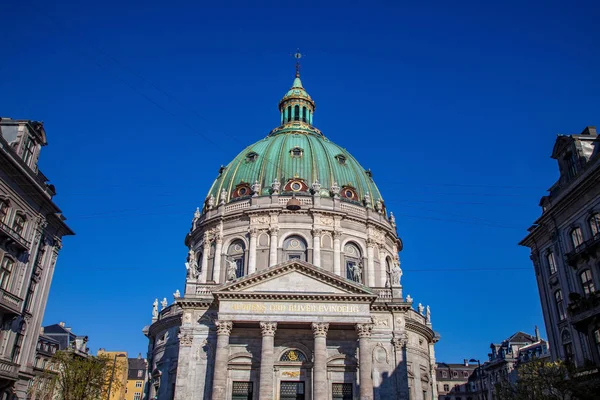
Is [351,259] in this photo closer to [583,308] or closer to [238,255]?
[238,255]

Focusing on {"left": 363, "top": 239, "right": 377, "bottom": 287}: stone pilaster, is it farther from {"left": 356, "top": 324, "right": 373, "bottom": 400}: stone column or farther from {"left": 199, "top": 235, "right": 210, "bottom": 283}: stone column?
{"left": 199, "top": 235, "right": 210, "bottom": 283}: stone column

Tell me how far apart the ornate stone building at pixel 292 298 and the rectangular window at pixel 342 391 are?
75 mm

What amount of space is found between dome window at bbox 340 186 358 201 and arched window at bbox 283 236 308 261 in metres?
7.32

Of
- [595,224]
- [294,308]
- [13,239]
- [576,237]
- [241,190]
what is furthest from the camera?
[241,190]

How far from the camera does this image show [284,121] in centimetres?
6888

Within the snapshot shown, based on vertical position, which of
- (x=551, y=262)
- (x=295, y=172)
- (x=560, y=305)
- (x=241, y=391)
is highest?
(x=295, y=172)

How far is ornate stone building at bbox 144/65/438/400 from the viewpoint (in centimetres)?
3922

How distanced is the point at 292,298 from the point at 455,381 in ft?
198

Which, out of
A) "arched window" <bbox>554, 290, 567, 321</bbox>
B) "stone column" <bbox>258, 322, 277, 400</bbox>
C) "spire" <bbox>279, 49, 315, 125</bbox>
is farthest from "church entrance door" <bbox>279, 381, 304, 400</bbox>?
"spire" <bbox>279, 49, 315, 125</bbox>

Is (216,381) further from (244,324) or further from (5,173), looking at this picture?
(5,173)

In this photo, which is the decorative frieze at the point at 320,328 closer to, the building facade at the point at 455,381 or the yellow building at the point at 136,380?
the building facade at the point at 455,381

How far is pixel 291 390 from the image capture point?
40438 millimetres

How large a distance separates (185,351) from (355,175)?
2730 centimetres

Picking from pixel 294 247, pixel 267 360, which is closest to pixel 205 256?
pixel 294 247
